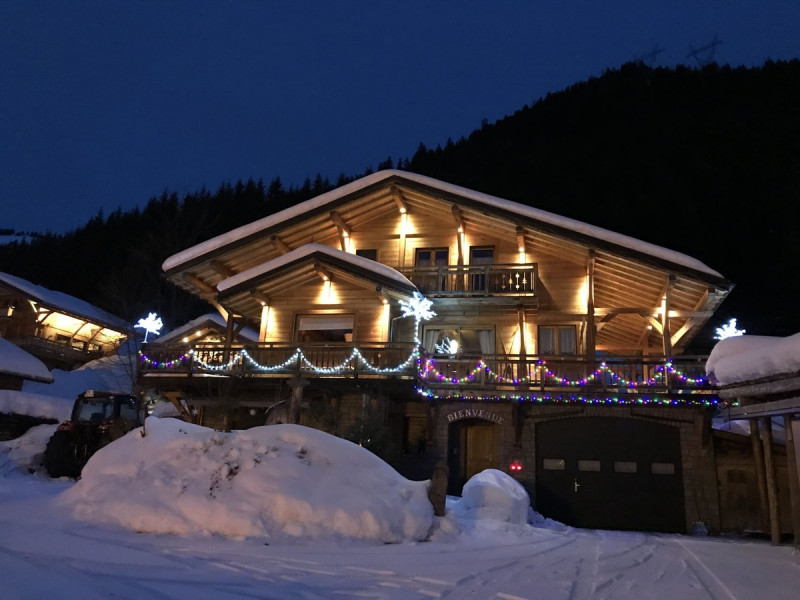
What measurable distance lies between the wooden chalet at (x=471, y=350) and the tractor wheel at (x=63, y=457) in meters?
3.05

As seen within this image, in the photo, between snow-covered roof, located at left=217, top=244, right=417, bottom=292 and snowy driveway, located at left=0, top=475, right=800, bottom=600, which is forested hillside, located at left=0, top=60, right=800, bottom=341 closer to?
snow-covered roof, located at left=217, top=244, right=417, bottom=292

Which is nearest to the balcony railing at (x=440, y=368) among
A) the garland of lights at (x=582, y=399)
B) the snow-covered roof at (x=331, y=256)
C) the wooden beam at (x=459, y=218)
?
the garland of lights at (x=582, y=399)

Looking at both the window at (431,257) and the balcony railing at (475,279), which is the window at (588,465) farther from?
the window at (431,257)

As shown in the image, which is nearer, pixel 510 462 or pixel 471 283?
pixel 510 462

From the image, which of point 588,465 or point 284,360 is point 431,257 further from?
point 588,465

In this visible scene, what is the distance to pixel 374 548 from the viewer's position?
8141 mm

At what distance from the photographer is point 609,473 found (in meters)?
18.3

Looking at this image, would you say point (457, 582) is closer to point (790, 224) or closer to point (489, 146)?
point (790, 224)

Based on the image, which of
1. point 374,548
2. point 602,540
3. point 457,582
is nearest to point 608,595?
point 457,582

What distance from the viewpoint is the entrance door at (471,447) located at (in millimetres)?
19161

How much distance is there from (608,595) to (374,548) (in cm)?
313

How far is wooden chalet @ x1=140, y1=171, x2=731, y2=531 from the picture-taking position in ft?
58.2

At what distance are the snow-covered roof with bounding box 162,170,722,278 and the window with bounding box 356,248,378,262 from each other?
92.1 inches

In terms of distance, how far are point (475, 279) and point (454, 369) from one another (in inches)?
150
